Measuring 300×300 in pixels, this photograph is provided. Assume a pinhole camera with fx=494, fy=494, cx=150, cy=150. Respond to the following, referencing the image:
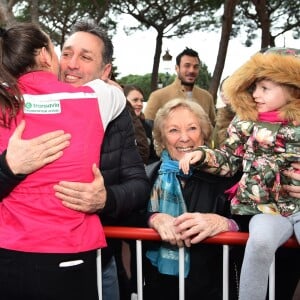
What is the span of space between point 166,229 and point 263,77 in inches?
32.3

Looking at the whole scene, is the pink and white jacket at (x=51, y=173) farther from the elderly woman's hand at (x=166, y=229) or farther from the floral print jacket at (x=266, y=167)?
the floral print jacket at (x=266, y=167)

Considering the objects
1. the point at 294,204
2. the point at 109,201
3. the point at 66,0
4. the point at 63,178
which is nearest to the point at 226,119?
the point at 294,204

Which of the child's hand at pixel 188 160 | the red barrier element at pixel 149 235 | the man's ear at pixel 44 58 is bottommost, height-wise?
the red barrier element at pixel 149 235

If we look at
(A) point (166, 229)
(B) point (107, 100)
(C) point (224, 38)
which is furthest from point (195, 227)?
(C) point (224, 38)

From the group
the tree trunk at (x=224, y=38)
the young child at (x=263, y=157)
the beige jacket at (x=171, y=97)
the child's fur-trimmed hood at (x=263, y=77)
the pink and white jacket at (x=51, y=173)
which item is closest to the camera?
the pink and white jacket at (x=51, y=173)

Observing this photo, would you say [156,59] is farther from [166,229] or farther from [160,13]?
[166,229]

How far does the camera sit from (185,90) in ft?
20.2

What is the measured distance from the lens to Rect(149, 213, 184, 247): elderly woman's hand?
2.14 meters

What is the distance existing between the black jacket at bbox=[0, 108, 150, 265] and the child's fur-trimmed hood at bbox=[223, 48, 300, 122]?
0.55 meters

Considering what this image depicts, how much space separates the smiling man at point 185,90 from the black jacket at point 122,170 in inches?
155

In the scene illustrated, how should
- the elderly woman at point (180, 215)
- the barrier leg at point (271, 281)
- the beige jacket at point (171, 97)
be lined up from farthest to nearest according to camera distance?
the beige jacket at point (171, 97)
the elderly woman at point (180, 215)
the barrier leg at point (271, 281)

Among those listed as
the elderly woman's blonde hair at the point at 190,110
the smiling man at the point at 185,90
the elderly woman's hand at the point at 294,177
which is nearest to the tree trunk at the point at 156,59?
the smiling man at the point at 185,90

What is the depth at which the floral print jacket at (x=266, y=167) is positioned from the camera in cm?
211

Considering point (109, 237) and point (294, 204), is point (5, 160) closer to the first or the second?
point (109, 237)
